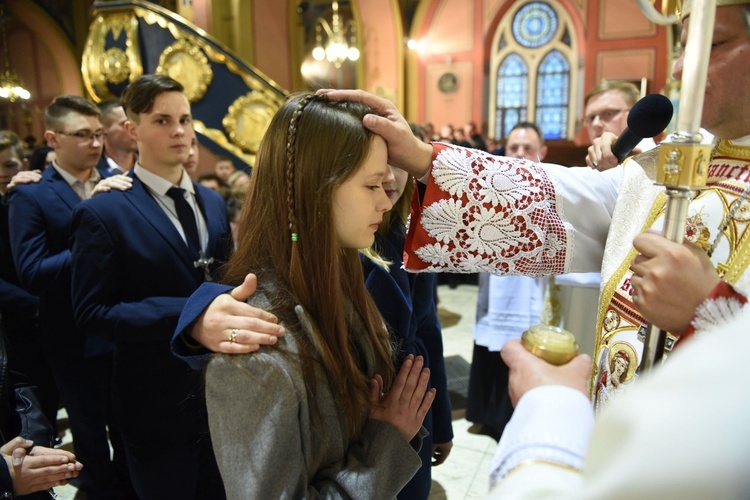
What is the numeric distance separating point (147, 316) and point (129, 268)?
24cm

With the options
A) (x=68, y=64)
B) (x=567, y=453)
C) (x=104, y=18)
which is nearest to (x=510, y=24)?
(x=104, y=18)

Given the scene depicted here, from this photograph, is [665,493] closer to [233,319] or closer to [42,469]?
[233,319]

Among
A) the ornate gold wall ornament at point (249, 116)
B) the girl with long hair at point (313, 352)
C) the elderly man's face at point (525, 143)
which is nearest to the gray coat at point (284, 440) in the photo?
the girl with long hair at point (313, 352)

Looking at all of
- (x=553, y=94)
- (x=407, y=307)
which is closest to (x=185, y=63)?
(x=407, y=307)

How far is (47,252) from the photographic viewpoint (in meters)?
2.54

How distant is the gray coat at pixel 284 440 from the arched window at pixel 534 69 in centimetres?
1248

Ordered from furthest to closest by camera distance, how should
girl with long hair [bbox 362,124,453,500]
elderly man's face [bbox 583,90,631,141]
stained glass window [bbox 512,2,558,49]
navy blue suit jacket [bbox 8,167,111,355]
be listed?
stained glass window [bbox 512,2,558,49] < elderly man's face [bbox 583,90,631,141] < navy blue suit jacket [bbox 8,167,111,355] < girl with long hair [bbox 362,124,453,500]

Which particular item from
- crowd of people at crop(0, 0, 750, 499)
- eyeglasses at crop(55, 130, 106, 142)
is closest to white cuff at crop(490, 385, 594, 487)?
crowd of people at crop(0, 0, 750, 499)

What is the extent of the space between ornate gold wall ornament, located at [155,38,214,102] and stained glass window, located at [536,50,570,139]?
9.55 m

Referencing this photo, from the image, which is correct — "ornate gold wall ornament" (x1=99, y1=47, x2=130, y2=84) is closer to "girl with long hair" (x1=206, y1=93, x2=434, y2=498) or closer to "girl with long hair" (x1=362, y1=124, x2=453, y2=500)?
"girl with long hair" (x1=362, y1=124, x2=453, y2=500)

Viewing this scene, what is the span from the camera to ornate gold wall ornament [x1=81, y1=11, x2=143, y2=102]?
517 centimetres

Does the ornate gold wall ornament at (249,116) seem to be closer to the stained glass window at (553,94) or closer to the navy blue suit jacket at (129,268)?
the navy blue suit jacket at (129,268)

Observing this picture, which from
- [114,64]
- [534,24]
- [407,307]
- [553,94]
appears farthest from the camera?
[553,94]

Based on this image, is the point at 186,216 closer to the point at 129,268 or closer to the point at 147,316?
the point at 129,268
